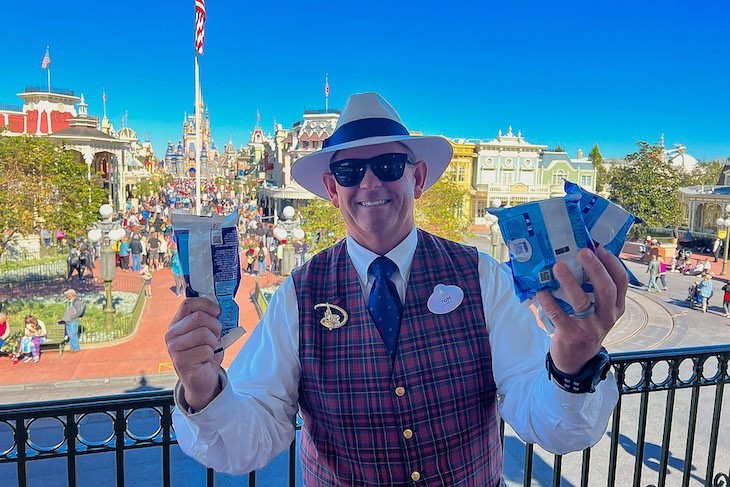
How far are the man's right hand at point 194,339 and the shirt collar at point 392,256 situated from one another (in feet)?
2.19

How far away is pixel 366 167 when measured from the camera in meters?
2.03

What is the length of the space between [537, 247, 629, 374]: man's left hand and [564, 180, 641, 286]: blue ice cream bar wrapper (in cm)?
7

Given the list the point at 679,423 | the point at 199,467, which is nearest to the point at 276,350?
the point at 199,467

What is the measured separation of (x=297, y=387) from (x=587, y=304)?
41.6 inches

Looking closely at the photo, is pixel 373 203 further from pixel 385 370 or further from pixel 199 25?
pixel 199 25

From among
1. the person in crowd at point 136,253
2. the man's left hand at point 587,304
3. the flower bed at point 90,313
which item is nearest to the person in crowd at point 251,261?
the person in crowd at point 136,253

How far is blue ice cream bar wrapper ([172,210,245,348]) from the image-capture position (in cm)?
144

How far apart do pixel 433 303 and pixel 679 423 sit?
26.8 ft

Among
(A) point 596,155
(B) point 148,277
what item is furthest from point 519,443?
(A) point 596,155

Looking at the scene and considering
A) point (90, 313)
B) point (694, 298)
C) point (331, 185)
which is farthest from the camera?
point (694, 298)

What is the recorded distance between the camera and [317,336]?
191 cm

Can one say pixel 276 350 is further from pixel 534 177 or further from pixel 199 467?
pixel 534 177

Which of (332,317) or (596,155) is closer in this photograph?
(332,317)

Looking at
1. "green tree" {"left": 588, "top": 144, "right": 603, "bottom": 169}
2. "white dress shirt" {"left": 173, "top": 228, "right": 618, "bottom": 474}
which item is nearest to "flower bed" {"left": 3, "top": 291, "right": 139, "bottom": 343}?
"white dress shirt" {"left": 173, "top": 228, "right": 618, "bottom": 474}
